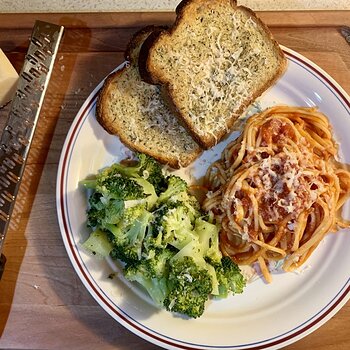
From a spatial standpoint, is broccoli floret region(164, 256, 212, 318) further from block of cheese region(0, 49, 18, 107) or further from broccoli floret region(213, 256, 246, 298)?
block of cheese region(0, 49, 18, 107)

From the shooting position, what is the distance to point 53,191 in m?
2.75

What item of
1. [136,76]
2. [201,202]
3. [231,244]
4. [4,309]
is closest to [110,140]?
[136,76]

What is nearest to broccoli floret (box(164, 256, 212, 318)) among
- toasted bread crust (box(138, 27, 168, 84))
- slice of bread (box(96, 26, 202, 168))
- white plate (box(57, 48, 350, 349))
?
white plate (box(57, 48, 350, 349))

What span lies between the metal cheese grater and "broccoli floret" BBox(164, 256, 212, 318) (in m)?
0.90

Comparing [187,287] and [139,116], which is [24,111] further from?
[187,287]

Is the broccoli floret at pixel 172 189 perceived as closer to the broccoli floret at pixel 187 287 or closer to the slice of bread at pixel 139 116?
the slice of bread at pixel 139 116

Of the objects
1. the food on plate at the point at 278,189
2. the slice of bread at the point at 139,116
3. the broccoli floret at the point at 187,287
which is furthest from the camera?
the slice of bread at the point at 139,116

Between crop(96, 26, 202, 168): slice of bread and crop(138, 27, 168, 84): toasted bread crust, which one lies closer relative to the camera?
crop(138, 27, 168, 84): toasted bread crust

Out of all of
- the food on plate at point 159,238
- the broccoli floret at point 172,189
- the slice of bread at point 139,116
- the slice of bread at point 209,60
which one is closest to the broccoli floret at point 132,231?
the food on plate at point 159,238

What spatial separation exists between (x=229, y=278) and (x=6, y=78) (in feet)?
4.84

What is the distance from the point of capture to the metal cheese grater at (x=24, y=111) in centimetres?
262

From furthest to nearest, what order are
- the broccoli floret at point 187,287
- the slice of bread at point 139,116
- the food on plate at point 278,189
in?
the slice of bread at point 139,116 → the food on plate at point 278,189 → the broccoli floret at point 187,287

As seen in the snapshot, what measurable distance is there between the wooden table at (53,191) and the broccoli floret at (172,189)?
0.62 metres

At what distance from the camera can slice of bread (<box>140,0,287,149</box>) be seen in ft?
8.31
